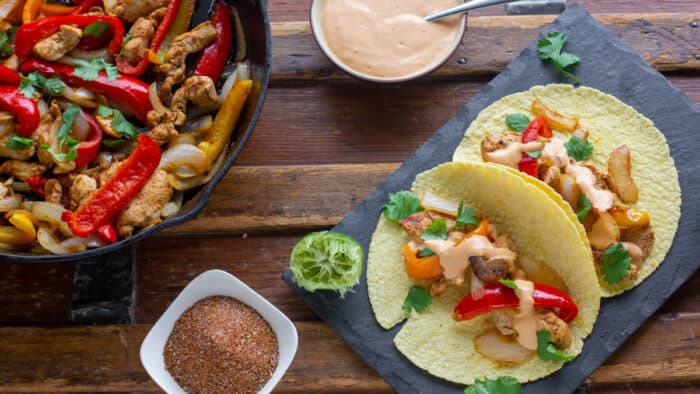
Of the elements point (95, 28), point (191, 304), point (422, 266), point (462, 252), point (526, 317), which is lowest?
point (191, 304)

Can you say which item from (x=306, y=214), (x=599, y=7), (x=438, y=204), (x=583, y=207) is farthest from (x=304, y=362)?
(x=599, y=7)

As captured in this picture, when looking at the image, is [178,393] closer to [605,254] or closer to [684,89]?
[605,254]

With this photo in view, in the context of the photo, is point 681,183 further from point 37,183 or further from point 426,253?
point 37,183

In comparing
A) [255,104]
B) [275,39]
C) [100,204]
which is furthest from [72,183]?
[275,39]

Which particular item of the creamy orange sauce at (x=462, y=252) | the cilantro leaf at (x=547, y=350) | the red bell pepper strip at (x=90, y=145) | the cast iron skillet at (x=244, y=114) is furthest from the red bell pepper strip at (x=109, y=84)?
the cilantro leaf at (x=547, y=350)

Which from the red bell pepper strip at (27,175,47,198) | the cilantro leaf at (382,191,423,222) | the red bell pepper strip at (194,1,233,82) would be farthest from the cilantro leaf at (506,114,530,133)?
the red bell pepper strip at (27,175,47,198)
